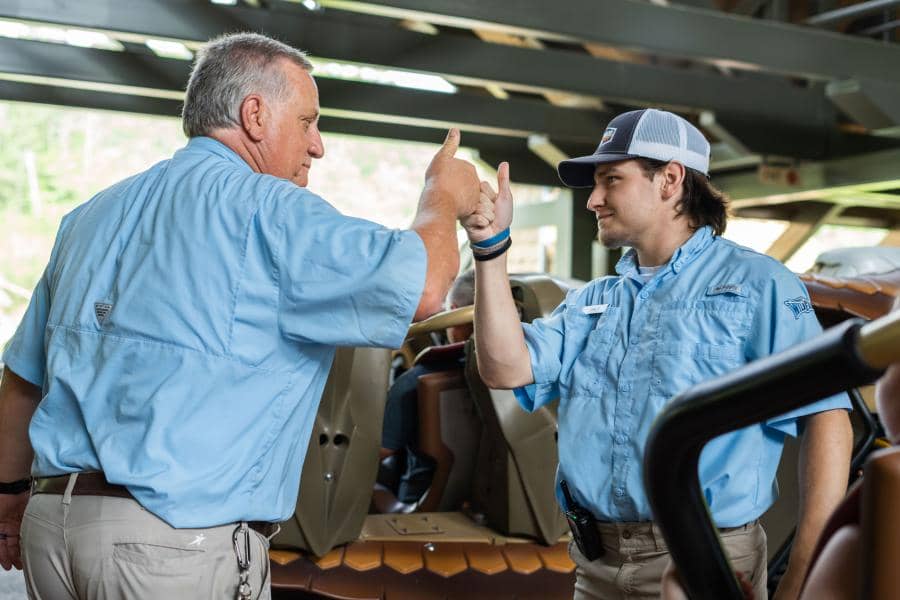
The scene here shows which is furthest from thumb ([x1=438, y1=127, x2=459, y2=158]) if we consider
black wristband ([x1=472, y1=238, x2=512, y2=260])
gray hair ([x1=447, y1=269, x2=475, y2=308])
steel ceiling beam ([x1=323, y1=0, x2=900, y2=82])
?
steel ceiling beam ([x1=323, y1=0, x2=900, y2=82])

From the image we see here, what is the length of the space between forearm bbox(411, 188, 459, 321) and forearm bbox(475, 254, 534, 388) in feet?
0.83

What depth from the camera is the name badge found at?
1.83m

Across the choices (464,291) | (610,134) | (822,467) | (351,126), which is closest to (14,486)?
(610,134)

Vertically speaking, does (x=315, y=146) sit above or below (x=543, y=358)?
above

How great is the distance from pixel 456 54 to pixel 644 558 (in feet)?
12.6

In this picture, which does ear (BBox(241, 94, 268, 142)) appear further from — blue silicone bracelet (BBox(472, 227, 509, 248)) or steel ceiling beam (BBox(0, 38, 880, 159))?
steel ceiling beam (BBox(0, 38, 880, 159))

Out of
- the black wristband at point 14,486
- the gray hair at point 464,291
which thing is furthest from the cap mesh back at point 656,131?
the gray hair at point 464,291

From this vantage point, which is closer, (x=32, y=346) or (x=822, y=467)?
(x=822, y=467)

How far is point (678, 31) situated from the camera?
479 cm

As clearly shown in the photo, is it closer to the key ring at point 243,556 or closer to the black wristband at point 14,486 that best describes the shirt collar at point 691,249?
the key ring at point 243,556

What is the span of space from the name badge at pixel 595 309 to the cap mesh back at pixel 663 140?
279 millimetres

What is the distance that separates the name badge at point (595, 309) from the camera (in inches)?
72.0

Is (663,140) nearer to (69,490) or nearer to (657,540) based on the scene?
(657,540)

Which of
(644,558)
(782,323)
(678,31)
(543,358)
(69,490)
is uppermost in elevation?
(678,31)
